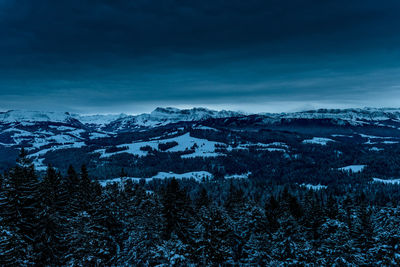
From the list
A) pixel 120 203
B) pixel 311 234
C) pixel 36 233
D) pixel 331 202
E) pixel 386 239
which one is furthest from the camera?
pixel 331 202

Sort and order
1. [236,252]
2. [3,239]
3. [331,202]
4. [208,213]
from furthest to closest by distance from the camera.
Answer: [331,202], [236,252], [208,213], [3,239]

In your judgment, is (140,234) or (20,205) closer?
(140,234)

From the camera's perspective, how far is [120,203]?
36.8 metres

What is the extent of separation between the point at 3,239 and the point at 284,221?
32.7 meters

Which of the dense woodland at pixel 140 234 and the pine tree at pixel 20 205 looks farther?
the pine tree at pixel 20 205

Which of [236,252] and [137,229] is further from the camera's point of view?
[236,252]

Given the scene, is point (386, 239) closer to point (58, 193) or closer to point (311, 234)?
point (311, 234)

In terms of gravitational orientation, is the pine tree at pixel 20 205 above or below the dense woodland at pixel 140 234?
above

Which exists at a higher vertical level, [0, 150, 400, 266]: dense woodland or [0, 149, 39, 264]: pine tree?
[0, 149, 39, 264]: pine tree

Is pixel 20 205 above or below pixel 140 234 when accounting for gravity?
above

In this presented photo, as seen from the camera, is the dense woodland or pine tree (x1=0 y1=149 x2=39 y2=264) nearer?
the dense woodland

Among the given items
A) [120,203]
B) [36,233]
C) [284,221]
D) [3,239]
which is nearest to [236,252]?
[284,221]

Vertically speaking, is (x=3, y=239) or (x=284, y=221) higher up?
(x=3, y=239)

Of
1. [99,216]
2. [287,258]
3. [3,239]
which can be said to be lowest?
[287,258]
